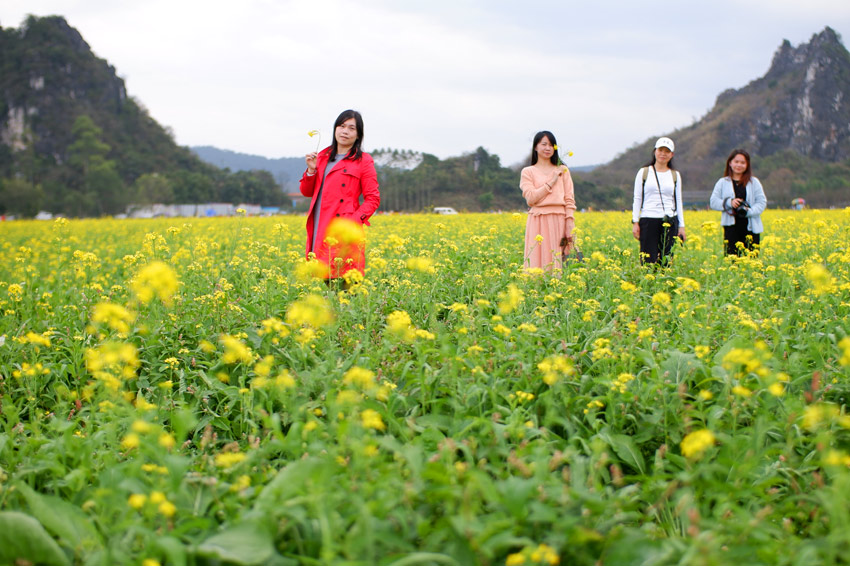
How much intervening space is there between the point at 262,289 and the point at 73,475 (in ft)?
7.95

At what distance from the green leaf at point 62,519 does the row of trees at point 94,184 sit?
56.4 metres

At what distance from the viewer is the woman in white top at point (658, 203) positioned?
19.8 feet

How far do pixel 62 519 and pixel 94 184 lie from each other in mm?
69100

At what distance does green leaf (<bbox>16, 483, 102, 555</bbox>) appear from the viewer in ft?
6.35

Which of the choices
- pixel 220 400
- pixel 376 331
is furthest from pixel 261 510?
pixel 376 331

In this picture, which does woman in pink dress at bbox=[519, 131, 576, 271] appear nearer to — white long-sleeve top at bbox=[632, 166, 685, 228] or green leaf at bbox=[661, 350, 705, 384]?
white long-sleeve top at bbox=[632, 166, 685, 228]

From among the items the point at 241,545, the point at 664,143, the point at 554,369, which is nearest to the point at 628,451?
the point at 554,369

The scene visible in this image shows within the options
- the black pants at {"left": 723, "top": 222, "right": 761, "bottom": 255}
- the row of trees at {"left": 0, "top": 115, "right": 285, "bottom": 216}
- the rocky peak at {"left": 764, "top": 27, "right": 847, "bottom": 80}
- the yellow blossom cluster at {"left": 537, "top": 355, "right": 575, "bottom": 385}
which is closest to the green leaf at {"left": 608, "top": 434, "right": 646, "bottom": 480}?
the yellow blossom cluster at {"left": 537, "top": 355, "right": 575, "bottom": 385}

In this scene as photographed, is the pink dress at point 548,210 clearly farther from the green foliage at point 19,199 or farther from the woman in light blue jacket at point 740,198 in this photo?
the green foliage at point 19,199

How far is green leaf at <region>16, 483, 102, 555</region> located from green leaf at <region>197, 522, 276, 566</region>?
429 mm

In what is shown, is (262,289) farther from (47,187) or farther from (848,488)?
(47,187)

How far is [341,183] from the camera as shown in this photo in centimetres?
502

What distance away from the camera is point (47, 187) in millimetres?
61781

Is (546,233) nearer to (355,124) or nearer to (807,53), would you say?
(355,124)
